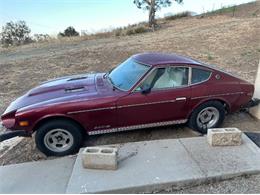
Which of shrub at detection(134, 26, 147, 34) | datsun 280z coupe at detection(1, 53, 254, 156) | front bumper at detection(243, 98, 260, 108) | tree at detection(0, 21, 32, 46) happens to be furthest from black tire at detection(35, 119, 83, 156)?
tree at detection(0, 21, 32, 46)

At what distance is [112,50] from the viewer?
13070 millimetres

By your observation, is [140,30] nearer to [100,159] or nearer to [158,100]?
[158,100]

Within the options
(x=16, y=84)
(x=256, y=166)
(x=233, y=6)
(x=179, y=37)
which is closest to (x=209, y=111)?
(x=256, y=166)

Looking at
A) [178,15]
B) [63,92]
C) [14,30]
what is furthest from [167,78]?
[14,30]

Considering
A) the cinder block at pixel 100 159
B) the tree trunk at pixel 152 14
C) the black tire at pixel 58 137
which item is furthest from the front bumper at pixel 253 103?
the tree trunk at pixel 152 14

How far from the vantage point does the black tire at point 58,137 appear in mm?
4492

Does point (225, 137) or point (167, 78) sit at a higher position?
point (167, 78)

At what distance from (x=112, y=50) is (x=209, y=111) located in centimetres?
839

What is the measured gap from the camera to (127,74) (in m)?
5.12

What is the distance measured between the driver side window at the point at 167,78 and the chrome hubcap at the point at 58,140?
49.8 inches

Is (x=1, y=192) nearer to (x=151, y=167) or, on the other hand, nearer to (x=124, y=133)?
(x=151, y=167)

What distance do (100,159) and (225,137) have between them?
5.95 feet

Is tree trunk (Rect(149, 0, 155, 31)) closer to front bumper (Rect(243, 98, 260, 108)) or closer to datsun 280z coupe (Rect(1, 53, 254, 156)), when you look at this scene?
front bumper (Rect(243, 98, 260, 108))

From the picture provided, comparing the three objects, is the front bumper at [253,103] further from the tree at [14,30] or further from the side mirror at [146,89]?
the tree at [14,30]
